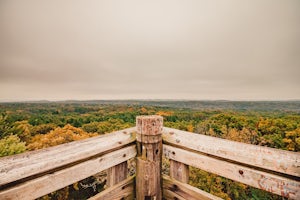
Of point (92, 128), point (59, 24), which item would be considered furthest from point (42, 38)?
point (92, 128)

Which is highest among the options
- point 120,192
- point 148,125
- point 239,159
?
point 148,125

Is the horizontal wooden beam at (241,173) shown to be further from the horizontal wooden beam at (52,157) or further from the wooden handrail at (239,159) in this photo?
the horizontal wooden beam at (52,157)

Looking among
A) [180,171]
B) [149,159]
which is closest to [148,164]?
[149,159]

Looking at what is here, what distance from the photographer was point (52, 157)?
1.02 meters

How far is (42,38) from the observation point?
1695cm

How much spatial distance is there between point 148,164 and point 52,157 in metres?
0.82

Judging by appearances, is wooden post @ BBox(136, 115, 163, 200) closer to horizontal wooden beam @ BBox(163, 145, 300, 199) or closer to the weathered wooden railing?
the weathered wooden railing

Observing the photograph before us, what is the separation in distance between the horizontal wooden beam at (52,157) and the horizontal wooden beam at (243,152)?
1.92 ft

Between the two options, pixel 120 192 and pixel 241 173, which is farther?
pixel 120 192

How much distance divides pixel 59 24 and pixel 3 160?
19745mm

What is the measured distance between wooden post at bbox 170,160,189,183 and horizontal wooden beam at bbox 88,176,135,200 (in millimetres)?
437

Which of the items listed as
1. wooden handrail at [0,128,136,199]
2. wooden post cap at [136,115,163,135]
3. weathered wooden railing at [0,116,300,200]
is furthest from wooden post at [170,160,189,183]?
wooden handrail at [0,128,136,199]

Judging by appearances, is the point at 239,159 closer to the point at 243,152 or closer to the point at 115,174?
the point at 243,152

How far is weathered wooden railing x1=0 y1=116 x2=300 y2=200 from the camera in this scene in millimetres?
901
